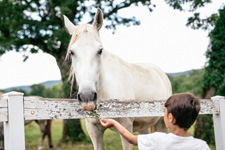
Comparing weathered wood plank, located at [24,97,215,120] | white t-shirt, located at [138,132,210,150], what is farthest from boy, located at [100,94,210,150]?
weathered wood plank, located at [24,97,215,120]

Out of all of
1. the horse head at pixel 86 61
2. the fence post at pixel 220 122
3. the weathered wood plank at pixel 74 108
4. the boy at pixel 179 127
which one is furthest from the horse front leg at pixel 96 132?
the boy at pixel 179 127

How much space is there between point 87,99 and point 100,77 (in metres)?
0.98

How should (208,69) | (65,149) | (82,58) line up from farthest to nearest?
(65,149) < (208,69) < (82,58)

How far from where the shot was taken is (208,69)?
9.73 m

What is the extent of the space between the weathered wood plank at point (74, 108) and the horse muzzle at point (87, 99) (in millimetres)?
62

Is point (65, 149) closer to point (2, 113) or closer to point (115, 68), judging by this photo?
point (115, 68)

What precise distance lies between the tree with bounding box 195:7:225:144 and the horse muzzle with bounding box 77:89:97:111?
8.03 metres

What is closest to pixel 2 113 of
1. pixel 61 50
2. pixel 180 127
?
pixel 180 127

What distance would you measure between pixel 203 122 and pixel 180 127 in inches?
350

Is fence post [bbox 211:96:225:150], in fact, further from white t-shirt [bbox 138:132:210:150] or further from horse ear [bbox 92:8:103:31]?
horse ear [bbox 92:8:103:31]

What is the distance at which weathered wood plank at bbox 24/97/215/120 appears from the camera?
7.50 ft

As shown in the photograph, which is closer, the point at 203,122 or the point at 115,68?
the point at 115,68

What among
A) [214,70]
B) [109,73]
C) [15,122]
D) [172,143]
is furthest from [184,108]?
[214,70]

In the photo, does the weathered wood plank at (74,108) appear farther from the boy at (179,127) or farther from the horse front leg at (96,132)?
the horse front leg at (96,132)
